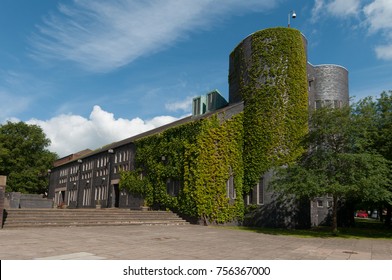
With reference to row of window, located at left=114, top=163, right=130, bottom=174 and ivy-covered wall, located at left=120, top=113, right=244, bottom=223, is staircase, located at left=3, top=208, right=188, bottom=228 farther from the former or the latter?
row of window, located at left=114, top=163, right=130, bottom=174

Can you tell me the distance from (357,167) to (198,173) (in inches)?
420

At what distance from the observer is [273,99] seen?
27.1 metres

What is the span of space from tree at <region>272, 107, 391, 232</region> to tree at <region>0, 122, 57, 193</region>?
48964 mm

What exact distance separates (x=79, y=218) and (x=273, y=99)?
54.9ft

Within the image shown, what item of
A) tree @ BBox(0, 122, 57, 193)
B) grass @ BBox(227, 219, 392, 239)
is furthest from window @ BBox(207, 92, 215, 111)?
tree @ BBox(0, 122, 57, 193)

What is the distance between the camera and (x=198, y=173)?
82.4 ft

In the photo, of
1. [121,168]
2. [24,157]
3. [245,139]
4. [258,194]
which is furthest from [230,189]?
[24,157]

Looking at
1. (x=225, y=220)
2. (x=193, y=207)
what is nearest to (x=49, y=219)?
(x=193, y=207)

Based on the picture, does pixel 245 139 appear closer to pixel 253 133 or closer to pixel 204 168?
pixel 253 133

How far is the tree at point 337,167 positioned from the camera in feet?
61.8

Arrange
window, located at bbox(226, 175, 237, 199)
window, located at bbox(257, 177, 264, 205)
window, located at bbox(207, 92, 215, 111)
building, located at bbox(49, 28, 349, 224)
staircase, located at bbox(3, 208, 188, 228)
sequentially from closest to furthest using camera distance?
1. staircase, located at bbox(3, 208, 188, 228)
2. building, located at bbox(49, 28, 349, 224)
3. window, located at bbox(257, 177, 264, 205)
4. window, located at bbox(226, 175, 237, 199)
5. window, located at bbox(207, 92, 215, 111)

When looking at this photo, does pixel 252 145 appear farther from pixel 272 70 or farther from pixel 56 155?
pixel 56 155

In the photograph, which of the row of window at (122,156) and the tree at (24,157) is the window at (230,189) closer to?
the row of window at (122,156)

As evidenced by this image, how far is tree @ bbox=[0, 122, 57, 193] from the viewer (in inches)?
2223
